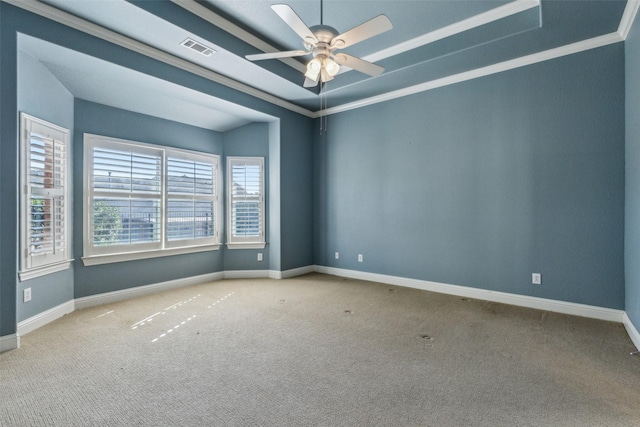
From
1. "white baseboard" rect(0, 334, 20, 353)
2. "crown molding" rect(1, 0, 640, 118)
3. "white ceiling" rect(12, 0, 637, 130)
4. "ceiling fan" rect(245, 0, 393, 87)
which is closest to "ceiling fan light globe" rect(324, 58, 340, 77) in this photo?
"ceiling fan" rect(245, 0, 393, 87)

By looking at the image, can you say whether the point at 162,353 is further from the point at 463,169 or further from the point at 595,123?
the point at 595,123

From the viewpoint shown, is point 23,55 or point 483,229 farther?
point 483,229

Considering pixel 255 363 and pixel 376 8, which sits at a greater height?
pixel 376 8

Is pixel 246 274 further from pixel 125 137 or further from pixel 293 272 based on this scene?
pixel 125 137

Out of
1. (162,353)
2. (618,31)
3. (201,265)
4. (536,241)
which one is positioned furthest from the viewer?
(201,265)

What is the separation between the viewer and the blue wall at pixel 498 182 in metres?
3.19

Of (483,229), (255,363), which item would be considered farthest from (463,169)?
(255,363)

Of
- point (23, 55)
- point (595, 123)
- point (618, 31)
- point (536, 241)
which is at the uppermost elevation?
point (618, 31)

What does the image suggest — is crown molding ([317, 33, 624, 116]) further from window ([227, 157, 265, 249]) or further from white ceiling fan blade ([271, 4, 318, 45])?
white ceiling fan blade ([271, 4, 318, 45])

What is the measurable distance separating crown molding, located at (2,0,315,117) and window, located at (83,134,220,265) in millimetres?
1326

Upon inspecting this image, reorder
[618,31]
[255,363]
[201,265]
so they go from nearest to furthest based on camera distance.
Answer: [255,363], [618,31], [201,265]

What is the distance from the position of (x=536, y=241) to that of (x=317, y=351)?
2917 millimetres

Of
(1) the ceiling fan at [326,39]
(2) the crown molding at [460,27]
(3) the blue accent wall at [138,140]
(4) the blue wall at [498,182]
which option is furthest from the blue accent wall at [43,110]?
(4) the blue wall at [498,182]

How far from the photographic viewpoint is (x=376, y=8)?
122 inches
